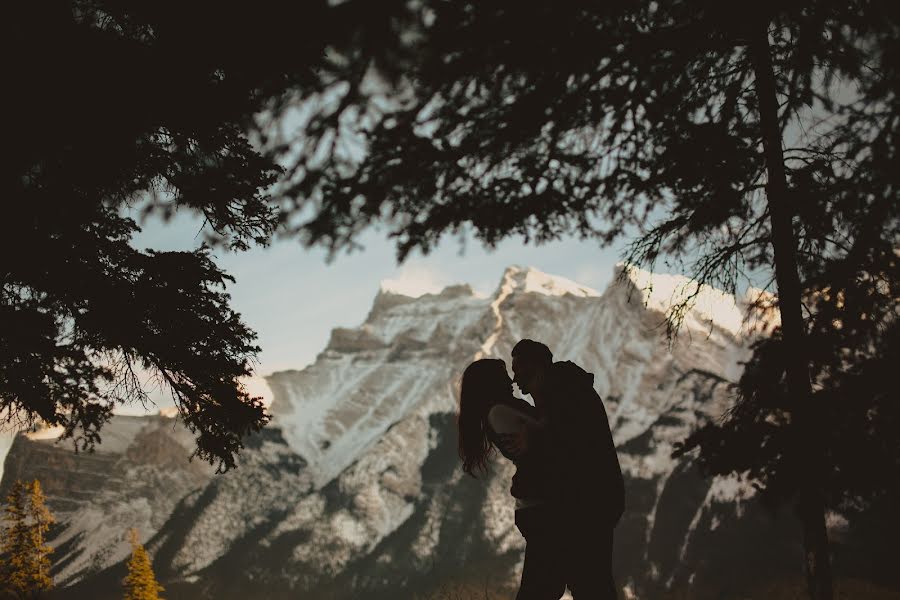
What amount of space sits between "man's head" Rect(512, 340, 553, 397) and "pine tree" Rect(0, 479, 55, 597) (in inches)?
1362

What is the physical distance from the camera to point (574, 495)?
3.17m

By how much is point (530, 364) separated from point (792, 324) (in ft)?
12.0

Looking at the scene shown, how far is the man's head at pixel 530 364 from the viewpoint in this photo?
3.31 m

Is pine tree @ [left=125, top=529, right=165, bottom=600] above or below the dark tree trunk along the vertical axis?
below

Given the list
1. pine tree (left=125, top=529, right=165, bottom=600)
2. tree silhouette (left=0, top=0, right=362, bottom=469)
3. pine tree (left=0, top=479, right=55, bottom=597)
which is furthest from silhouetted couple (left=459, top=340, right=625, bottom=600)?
pine tree (left=125, top=529, right=165, bottom=600)

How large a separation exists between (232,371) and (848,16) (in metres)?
7.28

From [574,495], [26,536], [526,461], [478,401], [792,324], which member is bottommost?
[574,495]

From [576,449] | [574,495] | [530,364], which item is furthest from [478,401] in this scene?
[574,495]

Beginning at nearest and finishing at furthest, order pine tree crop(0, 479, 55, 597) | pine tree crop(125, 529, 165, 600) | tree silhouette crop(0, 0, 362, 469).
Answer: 1. tree silhouette crop(0, 0, 362, 469)
2. pine tree crop(0, 479, 55, 597)
3. pine tree crop(125, 529, 165, 600)

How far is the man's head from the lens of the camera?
130 inches

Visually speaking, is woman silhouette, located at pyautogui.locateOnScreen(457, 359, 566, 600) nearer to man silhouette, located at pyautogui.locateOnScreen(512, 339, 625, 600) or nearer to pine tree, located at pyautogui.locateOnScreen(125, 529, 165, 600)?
man silhouette, located at pyautogui.locateOnScreen(512, 339, 625, 600)

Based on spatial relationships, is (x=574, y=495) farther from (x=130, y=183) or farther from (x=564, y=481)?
(x=130, y=183)

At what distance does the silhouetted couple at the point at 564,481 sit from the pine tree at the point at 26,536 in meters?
34.6

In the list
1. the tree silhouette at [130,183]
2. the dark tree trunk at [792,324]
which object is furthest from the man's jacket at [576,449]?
the dark tree trunk at [792,324]
